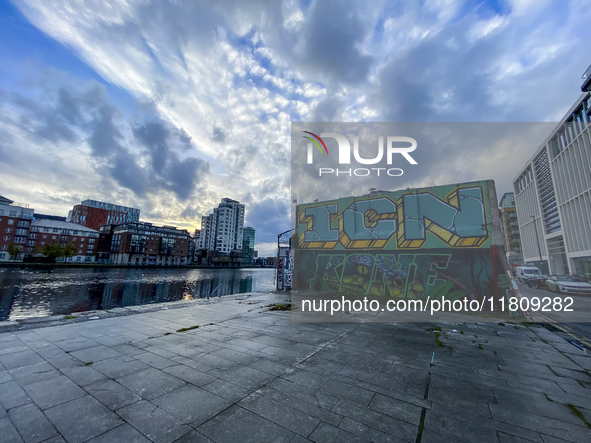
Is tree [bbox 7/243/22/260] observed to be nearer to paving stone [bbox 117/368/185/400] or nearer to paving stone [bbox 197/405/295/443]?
paving stone [bbox 117/368/185/400]

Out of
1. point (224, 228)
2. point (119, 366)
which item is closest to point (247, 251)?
point (224, 228)

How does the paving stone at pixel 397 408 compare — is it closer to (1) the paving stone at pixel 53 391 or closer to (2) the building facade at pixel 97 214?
(1) the paving stone at pixel 53 391

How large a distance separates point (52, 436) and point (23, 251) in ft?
344

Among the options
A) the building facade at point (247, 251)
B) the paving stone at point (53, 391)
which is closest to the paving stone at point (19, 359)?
the paving stone at point (53, 391)

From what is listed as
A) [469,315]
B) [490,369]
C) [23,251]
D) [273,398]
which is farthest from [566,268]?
[23,251]

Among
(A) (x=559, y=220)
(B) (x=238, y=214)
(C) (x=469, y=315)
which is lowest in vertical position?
(C) (x=469, y=315)

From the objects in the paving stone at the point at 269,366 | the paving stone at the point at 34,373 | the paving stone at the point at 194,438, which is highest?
the paving stone at the point at 194,438

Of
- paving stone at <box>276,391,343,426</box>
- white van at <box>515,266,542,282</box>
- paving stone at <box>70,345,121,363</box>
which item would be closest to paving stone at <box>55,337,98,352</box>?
paving stone at <box>70,345,121,363</box>

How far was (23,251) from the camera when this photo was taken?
73438 mm

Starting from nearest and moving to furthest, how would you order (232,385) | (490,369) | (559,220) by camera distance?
(232,385) < (490,369) < (559,220)

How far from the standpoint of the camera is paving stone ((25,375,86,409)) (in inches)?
143

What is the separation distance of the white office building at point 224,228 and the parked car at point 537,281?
5179 inches

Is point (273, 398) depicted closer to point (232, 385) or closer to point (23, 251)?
point (232, 385)

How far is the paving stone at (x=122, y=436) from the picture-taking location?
9.37 ft
